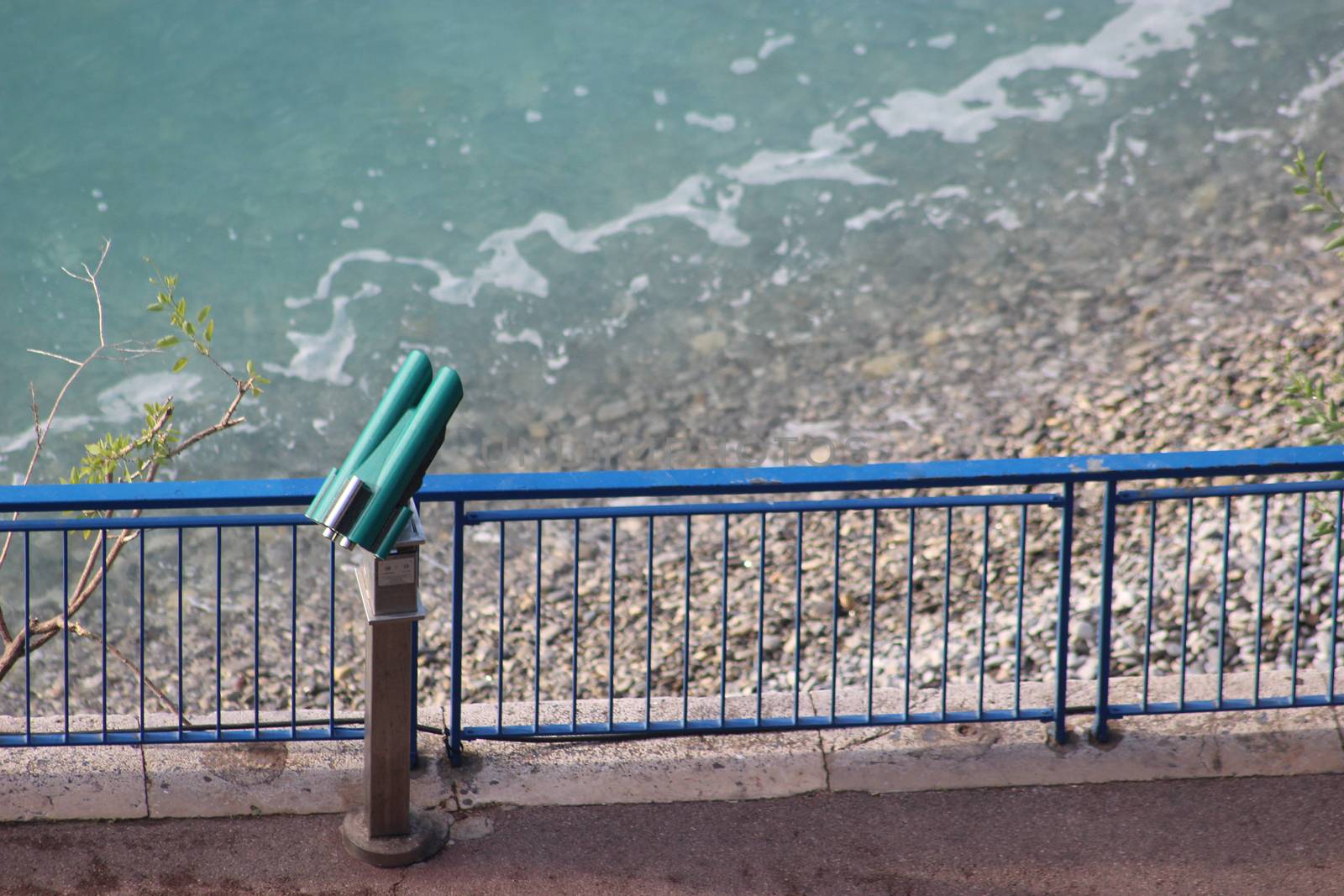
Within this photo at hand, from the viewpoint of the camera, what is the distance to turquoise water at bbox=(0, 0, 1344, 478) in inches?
669

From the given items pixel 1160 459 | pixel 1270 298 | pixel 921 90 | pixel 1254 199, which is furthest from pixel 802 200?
pixel 1160 459

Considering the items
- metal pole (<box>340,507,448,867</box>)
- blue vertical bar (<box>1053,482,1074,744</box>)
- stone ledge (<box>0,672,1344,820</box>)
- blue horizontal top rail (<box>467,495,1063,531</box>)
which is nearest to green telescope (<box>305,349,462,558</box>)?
metal pole (<box>340,507,448,867</box>)

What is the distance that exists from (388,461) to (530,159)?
62.0 ft

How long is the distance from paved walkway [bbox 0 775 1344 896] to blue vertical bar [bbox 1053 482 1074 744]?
251 mm

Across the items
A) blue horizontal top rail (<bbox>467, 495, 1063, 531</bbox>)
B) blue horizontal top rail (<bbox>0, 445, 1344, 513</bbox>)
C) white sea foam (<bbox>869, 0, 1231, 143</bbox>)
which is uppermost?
white sea foam (<bbox>869, 0, 1231, 143</bbox>)

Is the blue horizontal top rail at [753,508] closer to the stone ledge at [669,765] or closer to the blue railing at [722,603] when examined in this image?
the blue railing at [722,603]

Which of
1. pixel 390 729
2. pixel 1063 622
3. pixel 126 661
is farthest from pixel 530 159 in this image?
pixel 390 729

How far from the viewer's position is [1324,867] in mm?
4523

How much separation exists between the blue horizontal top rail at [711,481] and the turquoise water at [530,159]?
9489 mm

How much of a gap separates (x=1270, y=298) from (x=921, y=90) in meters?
10.5

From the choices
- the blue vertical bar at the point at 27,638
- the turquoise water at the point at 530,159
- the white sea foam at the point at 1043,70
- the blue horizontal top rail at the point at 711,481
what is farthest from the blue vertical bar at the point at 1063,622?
the white sea foam at the point at 1043,70

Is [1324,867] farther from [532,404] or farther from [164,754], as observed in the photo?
[532,404]

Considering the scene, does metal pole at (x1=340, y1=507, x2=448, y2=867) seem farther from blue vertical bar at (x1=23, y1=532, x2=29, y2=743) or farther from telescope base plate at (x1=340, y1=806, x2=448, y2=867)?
blue vertical bar at (x1=23, y1=532, x2=29, y2=743)

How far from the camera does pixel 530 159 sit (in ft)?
72.1
